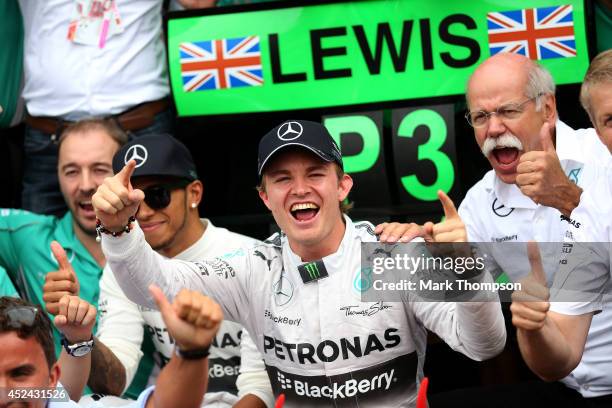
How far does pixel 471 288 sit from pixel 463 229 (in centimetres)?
21

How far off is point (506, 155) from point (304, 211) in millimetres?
1003

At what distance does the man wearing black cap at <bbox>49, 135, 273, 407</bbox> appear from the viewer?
4.33m

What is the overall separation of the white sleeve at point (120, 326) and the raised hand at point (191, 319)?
1631mm

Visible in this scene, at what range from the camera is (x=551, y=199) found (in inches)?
145

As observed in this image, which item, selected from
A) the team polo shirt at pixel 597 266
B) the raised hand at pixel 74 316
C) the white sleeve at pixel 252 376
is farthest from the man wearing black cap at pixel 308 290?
the team polo shirt at pixel 597 266

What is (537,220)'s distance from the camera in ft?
13.9

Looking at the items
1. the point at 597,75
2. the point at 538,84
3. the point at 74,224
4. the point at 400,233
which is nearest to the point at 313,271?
the point at 400,233

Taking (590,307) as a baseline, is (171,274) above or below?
above

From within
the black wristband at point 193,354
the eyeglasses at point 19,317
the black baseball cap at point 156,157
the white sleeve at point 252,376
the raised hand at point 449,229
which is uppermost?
the black baseball cap at point 156,157

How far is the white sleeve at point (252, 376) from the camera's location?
4051 millimetres

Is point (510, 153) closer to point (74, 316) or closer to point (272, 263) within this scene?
point (272, 263)

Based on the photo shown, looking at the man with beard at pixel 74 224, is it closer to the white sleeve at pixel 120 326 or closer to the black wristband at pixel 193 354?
the white sleeve at pixel 120 326

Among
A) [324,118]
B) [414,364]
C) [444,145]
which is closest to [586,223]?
[414,364]

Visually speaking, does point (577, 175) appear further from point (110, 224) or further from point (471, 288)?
point (110, 224)
